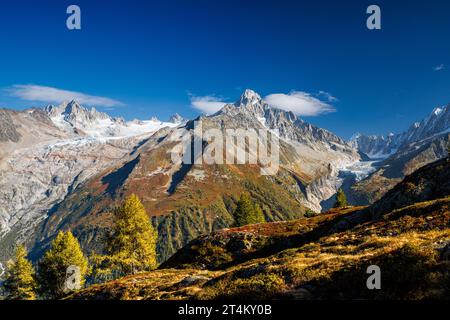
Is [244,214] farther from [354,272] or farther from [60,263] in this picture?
[354,272]

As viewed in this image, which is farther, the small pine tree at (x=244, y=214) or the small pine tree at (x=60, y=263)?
the small pine tree at (x=244, y=214)

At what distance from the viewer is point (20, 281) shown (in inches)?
2479

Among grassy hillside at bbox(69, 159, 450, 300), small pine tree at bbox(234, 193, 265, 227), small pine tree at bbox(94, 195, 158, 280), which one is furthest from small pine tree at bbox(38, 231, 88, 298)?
small pine tree at bbox(234, 193, 265, 227)

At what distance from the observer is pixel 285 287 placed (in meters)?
18.5

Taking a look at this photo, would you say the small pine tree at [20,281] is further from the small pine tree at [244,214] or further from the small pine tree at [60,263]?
the small pine tree at [244,214]

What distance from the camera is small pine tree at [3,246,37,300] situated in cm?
6262

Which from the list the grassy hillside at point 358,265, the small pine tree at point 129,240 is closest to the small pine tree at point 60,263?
the small pine tree at point 129,240

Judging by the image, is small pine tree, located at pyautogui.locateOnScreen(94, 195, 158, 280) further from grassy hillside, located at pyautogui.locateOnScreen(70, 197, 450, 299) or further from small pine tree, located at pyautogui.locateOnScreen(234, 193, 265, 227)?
small pine tree, located at pyautogui.locateOnScreen(234, 193, 265, 227)

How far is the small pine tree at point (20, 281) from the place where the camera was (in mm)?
62625

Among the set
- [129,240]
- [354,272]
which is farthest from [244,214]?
[354,272]

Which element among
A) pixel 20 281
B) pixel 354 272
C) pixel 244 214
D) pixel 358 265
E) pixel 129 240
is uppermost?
pixel 244 214
